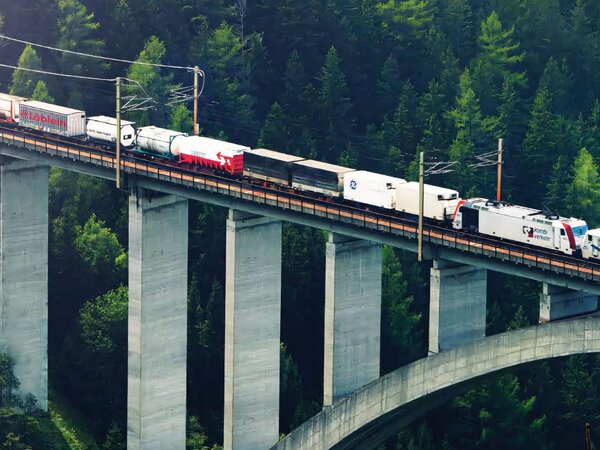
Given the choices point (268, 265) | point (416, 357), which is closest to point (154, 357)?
point (268, 265)

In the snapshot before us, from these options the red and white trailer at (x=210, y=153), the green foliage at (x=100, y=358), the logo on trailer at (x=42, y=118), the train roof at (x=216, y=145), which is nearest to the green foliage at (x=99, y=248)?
the green foliage at (x=100, y=358)

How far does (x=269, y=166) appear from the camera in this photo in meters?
166

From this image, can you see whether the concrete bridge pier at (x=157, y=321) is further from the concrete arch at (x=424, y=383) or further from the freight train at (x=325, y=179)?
the concrete arch at (x=424, y=383)

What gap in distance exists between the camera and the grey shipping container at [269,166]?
164625 millimetres

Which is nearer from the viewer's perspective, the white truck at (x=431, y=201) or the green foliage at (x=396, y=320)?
the white truck at (x=431, y=201)

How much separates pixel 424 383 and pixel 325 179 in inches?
655

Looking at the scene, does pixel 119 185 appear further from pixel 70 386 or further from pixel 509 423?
pixel 509 423

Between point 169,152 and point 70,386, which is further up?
point 169,152

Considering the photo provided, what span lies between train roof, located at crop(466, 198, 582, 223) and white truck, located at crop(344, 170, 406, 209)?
5653mm

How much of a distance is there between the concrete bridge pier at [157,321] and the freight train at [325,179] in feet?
16.7

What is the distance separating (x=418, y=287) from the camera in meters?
196

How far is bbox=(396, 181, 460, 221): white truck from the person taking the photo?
155250mm

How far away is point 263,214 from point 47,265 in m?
25.0

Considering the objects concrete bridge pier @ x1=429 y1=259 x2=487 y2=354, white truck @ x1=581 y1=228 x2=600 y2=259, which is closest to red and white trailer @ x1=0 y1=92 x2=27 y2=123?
concrete bridge pier @ x1=429 y1=259 x2=487 y2=354
